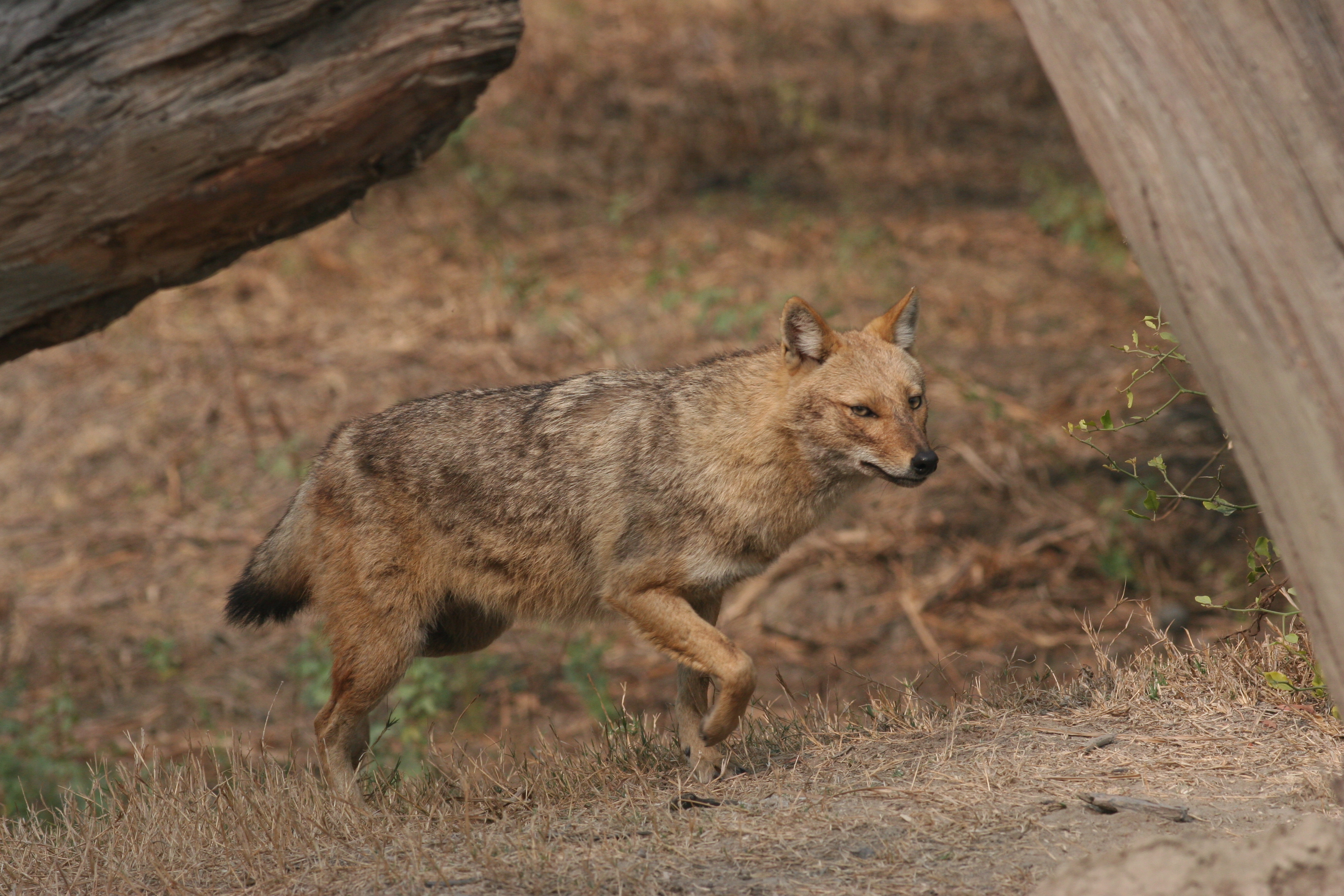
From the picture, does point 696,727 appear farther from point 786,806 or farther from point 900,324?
point 900,324

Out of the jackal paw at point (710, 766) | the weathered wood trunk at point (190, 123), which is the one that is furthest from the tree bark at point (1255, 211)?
the weathered wood trunk at point (190, 123)

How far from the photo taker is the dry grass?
4.05 m

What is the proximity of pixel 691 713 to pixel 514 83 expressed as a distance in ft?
43.2

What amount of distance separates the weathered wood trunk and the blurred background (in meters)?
2.44

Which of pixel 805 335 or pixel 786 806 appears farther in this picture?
pixel 805 335

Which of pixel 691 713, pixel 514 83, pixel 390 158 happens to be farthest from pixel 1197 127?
pixel 514 83

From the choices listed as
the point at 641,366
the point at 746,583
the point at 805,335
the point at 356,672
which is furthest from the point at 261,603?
the point at 641,366

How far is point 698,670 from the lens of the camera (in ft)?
17.9

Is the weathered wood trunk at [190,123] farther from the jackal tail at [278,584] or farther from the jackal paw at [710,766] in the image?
the jackal paw at [710,766]

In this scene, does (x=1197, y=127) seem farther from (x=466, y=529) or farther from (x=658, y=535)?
(x=466, y=529)

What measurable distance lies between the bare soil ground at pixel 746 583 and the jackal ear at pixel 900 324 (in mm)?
1623

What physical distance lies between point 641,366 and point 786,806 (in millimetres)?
7669

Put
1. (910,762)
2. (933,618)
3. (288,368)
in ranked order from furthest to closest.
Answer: (288,368) < (933,618) < (910,762)

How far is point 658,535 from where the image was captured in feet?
18.3
